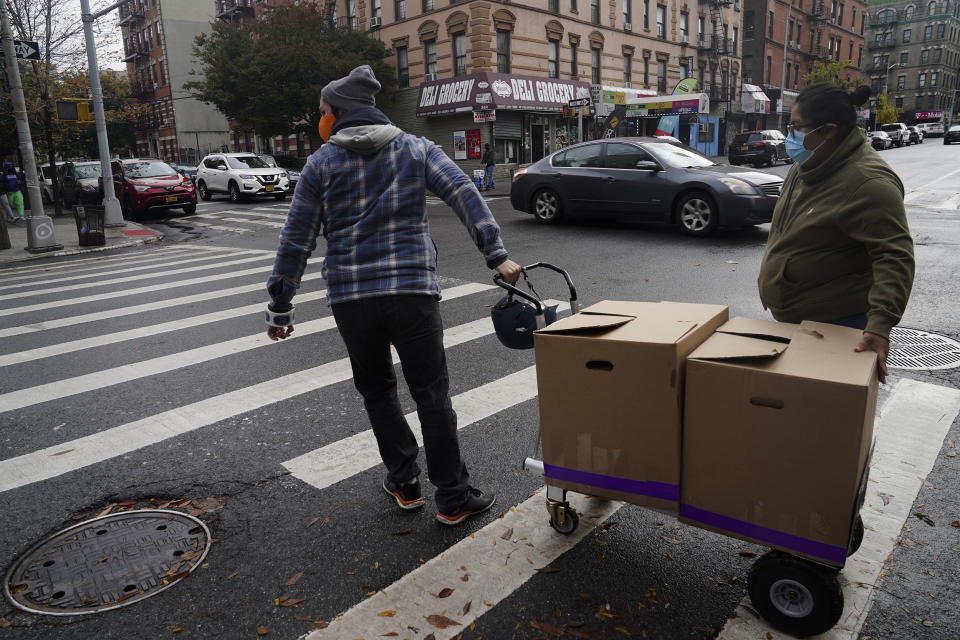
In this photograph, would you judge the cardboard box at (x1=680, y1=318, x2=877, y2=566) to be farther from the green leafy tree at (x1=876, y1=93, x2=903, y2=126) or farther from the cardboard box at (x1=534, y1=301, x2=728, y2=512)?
the green leafy tree at (x1=876, y1=93, x2=903, y2=126)

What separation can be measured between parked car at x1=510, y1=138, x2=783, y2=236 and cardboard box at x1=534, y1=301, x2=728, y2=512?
29.0ft

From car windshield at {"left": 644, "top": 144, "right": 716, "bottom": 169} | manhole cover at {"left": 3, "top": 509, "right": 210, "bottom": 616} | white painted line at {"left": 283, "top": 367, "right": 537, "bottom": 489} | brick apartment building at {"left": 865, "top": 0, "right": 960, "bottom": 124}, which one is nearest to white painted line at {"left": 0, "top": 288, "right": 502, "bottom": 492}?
manhole cover at {"left": 3, "top": 509, "right": 210, "bottom": 616}

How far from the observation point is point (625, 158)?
1203 centimetres

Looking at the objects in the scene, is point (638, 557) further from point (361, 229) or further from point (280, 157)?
point (280, 157)

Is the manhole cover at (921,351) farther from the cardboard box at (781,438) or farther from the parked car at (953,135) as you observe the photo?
the parked car at (953,135)

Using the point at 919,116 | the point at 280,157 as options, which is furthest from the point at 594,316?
the point at 919,116

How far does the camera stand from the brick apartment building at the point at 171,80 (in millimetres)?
53562

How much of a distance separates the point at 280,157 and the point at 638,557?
36.1 meters

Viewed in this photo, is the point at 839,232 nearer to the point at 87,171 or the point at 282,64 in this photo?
the point at 87,171

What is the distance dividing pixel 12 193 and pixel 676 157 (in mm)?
20280

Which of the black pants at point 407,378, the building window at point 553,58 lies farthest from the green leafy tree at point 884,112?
the black pants at point 407,378

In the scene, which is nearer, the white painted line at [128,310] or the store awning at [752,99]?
the white painted line at [128,310]

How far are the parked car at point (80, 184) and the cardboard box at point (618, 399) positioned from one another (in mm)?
23394

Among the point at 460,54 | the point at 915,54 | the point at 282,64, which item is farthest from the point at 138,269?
the point at 915,54
